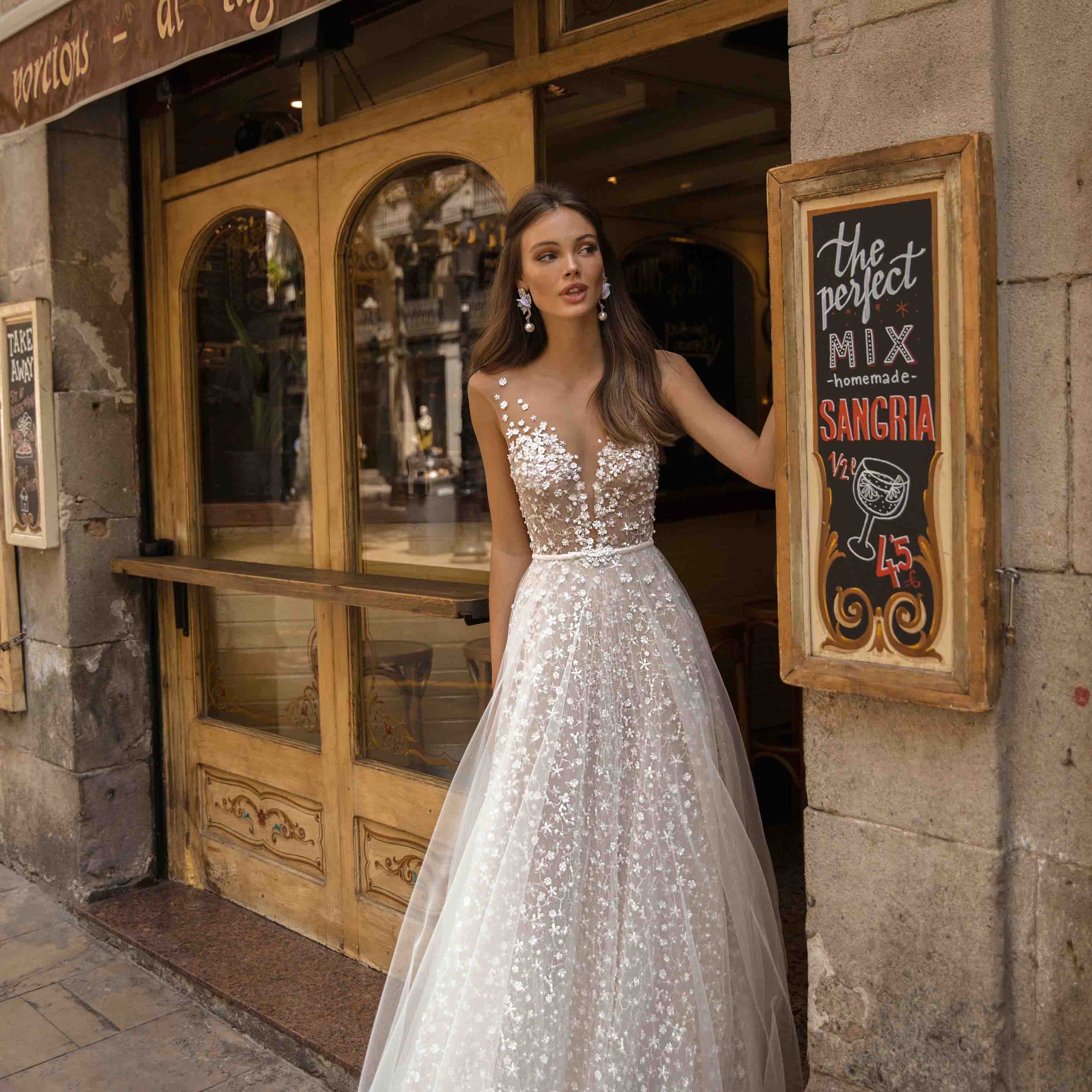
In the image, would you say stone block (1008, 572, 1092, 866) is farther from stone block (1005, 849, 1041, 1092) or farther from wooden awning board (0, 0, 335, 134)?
wooden awning board (0, 0, 335, 134)

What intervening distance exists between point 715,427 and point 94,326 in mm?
3090

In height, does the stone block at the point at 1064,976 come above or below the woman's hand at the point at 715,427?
below

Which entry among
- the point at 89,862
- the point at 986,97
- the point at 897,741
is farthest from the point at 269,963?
the point at 986,97

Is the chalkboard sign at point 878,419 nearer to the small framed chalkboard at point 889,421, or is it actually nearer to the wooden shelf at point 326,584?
the small framed chalkboard at point 889,421

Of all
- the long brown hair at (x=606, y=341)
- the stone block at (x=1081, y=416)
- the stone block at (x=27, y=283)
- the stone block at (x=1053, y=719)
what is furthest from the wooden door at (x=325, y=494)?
the stone block at (x=1053, y=719)

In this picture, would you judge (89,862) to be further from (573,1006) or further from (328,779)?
(573,1006)

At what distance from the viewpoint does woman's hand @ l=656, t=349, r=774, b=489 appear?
2.44 meters

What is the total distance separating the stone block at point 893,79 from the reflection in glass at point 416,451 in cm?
179

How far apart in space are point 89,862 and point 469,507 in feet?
6.95

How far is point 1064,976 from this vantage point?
2102 millimetres

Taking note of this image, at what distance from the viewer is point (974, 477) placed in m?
2.03

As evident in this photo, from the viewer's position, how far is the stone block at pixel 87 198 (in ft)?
15.5

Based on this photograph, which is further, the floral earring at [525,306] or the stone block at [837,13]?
the floral earring at [525,306]

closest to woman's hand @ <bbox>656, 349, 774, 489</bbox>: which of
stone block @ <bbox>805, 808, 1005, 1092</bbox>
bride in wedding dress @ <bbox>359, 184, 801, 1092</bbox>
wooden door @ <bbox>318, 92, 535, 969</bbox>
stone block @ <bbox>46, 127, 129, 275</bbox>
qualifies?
bride in wedding dress @ <bbox>359, 184, 801, 1092</bbox>
